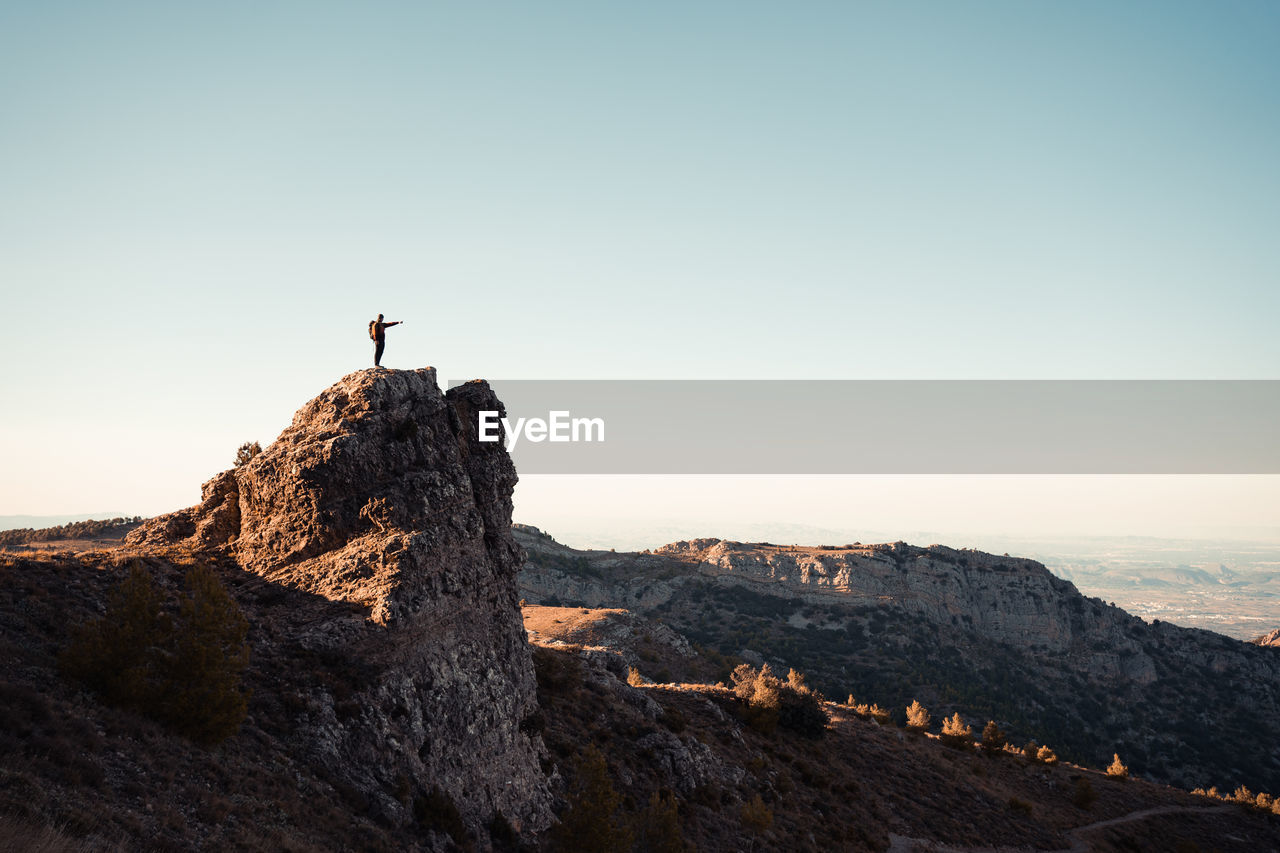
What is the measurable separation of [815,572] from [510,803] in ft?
445

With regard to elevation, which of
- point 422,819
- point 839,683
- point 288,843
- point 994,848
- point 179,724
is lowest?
point 839,683

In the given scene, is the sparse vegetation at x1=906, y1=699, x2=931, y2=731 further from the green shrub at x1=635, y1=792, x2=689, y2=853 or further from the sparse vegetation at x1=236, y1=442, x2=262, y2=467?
the sparse vegetation at x1=236, y1=442, x2=262, y2=467

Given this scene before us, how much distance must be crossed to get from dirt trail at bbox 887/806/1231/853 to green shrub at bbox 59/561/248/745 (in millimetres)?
41050

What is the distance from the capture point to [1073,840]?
52.3 meters

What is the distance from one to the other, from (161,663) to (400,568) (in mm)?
8327

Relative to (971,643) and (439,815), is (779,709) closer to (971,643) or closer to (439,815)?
(439,815)

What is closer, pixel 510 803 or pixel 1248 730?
pixel 510 803

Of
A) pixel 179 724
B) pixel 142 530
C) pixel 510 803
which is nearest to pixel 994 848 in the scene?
pixel 510 803

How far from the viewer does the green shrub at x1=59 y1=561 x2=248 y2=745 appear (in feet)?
57.4

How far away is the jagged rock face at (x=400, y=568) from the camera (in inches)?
918

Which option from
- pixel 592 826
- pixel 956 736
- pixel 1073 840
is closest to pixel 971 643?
pixel 956 736

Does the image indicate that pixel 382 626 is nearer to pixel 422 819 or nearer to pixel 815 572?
pixel 422 819

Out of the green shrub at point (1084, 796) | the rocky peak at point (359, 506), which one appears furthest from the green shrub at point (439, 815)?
the green shrub at point (1084, 796)

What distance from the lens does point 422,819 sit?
21.4m
